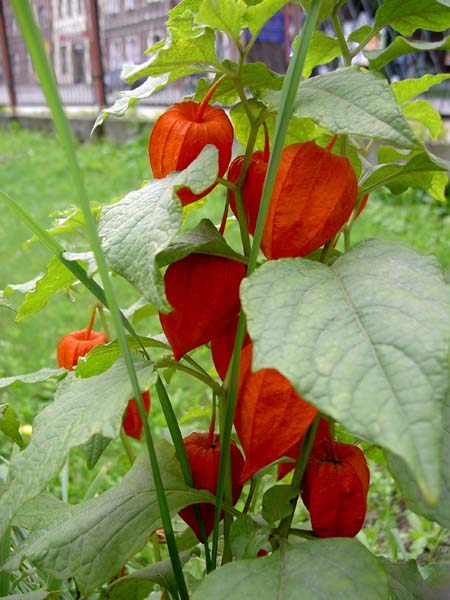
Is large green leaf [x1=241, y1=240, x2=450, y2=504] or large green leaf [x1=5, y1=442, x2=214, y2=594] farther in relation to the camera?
large green leaf [x1=5, y1=442, x2=214, y2=594]

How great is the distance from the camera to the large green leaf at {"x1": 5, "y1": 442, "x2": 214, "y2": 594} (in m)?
0.44

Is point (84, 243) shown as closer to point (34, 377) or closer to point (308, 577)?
point (34, 377)

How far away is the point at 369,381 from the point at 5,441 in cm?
121

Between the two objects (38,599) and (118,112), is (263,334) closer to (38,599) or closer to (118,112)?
(118,112)

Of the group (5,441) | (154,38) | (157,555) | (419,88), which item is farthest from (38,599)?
(154,38)

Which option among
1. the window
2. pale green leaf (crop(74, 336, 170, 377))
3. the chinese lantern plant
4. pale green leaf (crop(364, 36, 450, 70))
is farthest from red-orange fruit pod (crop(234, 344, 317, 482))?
the window

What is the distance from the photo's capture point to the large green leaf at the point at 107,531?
44 cm

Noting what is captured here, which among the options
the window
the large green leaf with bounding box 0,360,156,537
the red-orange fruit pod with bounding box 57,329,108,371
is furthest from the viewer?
the window

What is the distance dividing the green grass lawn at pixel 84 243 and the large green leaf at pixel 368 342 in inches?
11.4

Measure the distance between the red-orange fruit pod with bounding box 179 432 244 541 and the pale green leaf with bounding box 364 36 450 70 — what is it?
0.27 meters

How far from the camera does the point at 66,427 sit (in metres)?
0.40

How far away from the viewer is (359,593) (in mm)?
373

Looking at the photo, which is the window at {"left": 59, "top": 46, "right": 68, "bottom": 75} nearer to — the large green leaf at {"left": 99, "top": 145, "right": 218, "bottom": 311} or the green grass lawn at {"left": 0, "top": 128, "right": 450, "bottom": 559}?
the green grass lawn at {"left": 0, "top": 128, "right": 450, "bottom": 559}

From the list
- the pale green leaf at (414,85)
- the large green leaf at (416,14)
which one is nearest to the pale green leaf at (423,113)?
the pale green leaf at (414,85)
